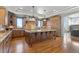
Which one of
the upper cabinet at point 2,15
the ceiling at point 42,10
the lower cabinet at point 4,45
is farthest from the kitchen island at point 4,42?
the ceiling at point 42,10

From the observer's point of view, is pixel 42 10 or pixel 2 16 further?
pixel 2 16

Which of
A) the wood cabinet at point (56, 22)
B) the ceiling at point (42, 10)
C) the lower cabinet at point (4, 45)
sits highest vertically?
the ceiling at point (42, 10)

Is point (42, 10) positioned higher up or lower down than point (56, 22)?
higher up

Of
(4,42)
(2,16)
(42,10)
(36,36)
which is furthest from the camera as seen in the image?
(36,36)

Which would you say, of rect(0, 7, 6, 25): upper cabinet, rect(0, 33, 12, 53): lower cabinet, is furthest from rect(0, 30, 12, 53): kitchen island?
rect(0, 7, 6, 25): upper cabinet

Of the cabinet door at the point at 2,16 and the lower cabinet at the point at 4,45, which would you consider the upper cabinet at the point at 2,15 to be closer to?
the cabinet door at the point at 2,16

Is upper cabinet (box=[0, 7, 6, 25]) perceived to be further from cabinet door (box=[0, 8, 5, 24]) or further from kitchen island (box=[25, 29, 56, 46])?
kitchen island (box=[25, 29, 56, 46])

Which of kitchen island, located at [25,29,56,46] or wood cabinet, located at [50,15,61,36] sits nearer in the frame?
wood cabinet, located at [50,15,61,36]

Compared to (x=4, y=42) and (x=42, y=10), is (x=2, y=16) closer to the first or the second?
(x=4, y=42)

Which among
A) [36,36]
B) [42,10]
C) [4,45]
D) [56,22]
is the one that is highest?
[42,10]

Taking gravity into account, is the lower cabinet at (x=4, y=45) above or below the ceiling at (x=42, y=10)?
below

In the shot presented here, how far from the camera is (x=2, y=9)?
2.39 meters

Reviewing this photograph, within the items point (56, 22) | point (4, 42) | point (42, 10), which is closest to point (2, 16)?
point (4, 42)
